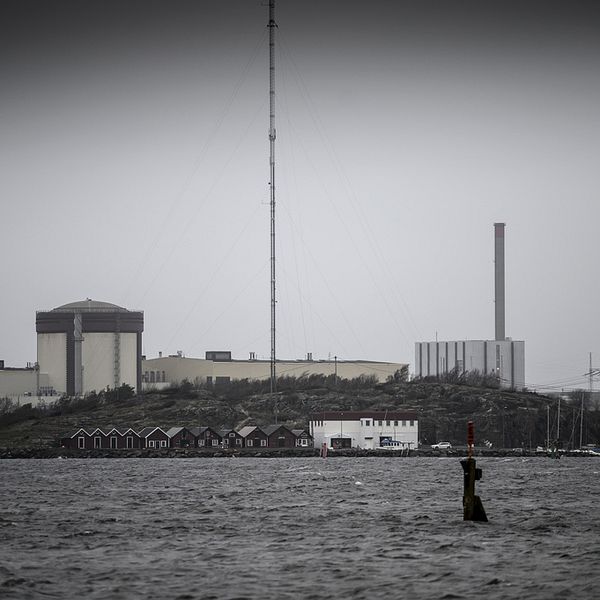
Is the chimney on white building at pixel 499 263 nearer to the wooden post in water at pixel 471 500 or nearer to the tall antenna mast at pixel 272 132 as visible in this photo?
the tall antenna mast at pixel 272 132

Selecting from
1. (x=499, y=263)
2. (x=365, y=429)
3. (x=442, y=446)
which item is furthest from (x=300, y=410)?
(x=499, y=263)

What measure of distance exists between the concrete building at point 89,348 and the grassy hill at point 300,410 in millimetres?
7520

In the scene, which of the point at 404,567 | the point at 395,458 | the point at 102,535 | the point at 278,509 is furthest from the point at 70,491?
the point at 395,458

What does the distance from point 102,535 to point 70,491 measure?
88.3 feet

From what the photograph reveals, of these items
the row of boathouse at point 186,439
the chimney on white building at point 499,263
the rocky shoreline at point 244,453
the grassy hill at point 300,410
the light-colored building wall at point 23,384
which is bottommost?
the rocky shoreline at point 244,453

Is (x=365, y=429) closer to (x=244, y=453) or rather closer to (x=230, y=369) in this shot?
(x=244, y=453)

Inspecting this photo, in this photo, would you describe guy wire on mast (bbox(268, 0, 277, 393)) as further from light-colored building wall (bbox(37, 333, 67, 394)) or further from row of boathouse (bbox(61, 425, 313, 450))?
light-colored building wall (bbox(37, 333, 67, 394))

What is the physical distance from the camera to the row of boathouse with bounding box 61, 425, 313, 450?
150m

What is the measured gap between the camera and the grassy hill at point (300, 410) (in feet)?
525

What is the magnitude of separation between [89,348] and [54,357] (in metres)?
4.79

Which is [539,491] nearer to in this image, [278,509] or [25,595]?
[278,509]

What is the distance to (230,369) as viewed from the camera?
19062 cm

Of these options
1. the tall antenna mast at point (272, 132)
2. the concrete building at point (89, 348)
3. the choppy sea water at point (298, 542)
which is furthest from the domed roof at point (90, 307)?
the choppy sea water at point (298, 542)

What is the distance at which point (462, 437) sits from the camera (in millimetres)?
159250
